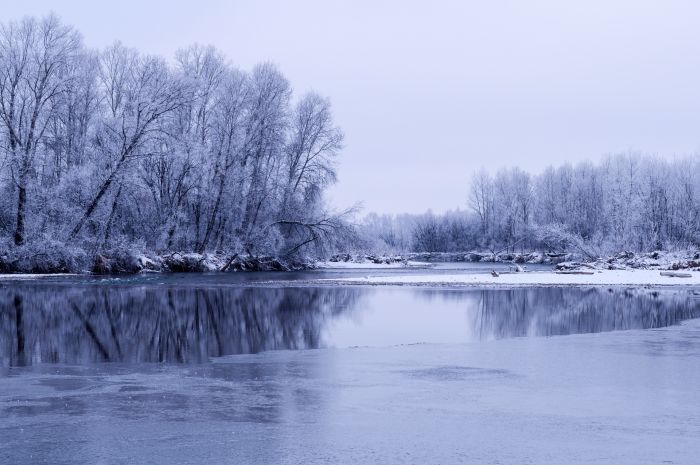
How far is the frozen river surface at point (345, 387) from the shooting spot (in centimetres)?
681

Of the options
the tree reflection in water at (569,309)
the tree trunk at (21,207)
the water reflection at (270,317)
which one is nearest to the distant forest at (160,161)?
the tree trunk at (21,207)

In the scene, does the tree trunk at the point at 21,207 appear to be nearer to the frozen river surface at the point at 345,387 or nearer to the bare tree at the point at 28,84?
the bare tree at the point at 28,84

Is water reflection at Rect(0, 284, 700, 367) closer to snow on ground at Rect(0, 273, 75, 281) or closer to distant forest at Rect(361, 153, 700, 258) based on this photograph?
snow on ground at Rect(0, 273, 75, 281)

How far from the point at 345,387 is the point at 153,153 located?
41.3 metres

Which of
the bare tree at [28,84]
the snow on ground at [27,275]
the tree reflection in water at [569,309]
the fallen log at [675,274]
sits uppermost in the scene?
the bare tree at [28,84]

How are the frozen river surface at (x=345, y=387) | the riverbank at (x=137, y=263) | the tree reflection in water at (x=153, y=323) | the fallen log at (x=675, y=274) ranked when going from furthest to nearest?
the riverbank at (x=137, y=263), the fallen log at (x=675, y=274), the tree reflection in water at (x=153, y=323), the frozen river surface at (x=345, y=387)

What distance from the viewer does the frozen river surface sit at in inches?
268

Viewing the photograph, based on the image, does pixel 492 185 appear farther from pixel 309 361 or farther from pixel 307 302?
pixel 309 361

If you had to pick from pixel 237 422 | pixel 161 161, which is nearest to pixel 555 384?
pixel 237 422

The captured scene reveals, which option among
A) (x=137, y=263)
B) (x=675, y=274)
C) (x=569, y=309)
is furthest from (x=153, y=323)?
(x=675, y=274)

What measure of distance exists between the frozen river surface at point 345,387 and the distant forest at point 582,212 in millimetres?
38507

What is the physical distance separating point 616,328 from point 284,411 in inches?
464

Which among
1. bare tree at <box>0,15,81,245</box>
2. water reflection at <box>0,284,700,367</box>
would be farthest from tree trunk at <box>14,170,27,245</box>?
water reflection at <box>0,284,700,367</box>

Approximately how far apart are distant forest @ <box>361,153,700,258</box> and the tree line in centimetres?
883
